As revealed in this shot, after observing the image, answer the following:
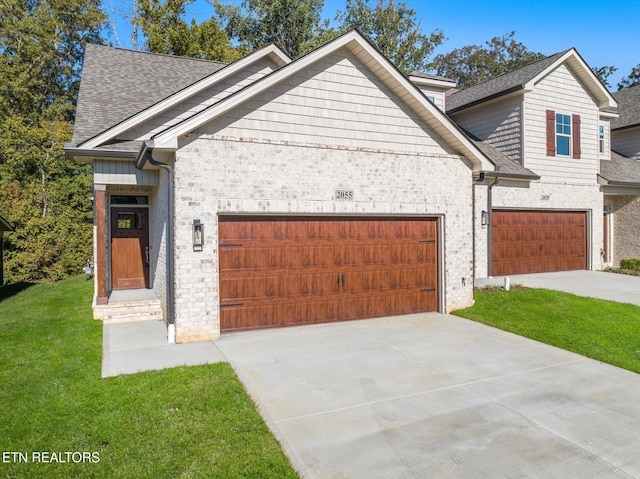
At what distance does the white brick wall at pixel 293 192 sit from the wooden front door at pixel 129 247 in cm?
498

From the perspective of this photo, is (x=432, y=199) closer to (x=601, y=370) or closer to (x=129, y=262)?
(x=601, y=370)

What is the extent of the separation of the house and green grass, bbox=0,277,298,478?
6.61 ft

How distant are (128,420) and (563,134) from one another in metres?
16.0

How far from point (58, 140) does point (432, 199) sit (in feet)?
70.3

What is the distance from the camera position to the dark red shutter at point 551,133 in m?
14.9

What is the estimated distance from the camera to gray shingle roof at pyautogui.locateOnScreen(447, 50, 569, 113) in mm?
14805

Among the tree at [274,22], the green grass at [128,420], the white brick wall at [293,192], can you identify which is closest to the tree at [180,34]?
the tree at [274,22]

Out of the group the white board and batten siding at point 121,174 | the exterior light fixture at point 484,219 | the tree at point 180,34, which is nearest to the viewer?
the white board and batten siding at point 121,174

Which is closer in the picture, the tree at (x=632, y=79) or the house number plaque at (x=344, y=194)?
the house number plaque at (x=344, y=194)

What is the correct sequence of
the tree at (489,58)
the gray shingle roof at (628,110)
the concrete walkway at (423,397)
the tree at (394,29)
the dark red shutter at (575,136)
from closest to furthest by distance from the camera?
the concrete walkway at (423,397) < the dark red shutter at (575,136) < the gray shingle roof at (628,110) < the tree at (394,29) < the tree at (489,58)

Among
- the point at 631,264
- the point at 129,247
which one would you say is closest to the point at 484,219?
the point at 631,264

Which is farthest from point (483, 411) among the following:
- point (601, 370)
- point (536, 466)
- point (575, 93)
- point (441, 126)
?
point (575, 93)

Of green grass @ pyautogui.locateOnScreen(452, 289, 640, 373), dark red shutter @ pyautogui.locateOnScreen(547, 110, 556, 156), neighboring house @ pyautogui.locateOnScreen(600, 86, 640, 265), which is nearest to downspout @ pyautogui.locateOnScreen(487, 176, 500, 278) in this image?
green grass @ pyautogui.locateOnScreen(452, 289, 640, 373)

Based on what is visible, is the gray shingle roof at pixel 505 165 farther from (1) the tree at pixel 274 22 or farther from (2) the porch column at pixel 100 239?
(1) the tree at pixel 274 22
